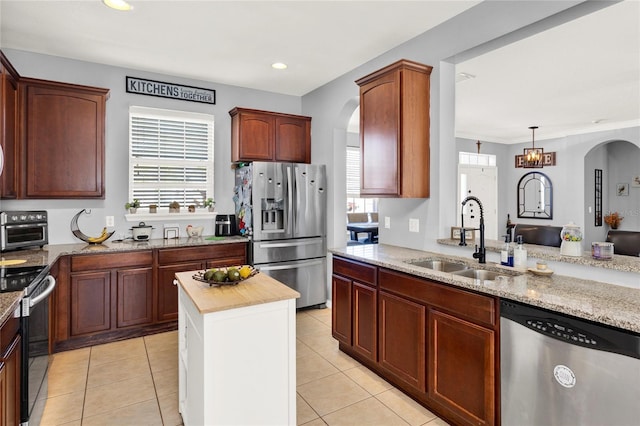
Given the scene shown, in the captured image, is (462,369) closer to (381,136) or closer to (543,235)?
(381,136)

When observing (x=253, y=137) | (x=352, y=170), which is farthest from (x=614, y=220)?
(x=253, y=137)

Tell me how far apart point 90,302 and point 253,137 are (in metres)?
2.47

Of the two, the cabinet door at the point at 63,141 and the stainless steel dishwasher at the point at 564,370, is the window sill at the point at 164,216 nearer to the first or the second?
the cabinet door at the point at 63,141

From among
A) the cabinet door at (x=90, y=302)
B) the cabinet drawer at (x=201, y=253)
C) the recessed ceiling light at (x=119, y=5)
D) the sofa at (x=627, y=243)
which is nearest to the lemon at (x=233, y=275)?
the cabinet drawer at (x=201, y=253)

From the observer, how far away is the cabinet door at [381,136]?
302cm

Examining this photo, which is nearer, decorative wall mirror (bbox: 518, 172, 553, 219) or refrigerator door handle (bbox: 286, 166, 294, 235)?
refrigerator door handle (bbox: 286, 166, 294, 235)

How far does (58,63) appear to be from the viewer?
375 centimetres

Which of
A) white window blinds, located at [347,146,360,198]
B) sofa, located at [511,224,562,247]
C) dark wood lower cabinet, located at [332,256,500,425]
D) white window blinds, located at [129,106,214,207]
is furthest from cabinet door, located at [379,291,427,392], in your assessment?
white window blinds, located at [347,146,360,198]

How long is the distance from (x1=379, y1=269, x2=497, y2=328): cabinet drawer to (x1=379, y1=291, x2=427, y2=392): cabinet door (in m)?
0.07

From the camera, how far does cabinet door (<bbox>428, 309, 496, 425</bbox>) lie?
193 cm

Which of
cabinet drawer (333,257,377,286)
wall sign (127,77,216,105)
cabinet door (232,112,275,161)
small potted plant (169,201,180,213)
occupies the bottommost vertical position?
cabinet drawer (333,257,377,286)

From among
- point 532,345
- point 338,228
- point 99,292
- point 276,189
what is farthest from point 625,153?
point 99,292

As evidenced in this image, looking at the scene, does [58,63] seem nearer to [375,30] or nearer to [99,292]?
[99,292]

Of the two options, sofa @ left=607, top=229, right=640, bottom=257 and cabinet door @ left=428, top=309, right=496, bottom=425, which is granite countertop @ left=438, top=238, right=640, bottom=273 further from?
sofa @ left=607, top=229, right=640, bottom=257
